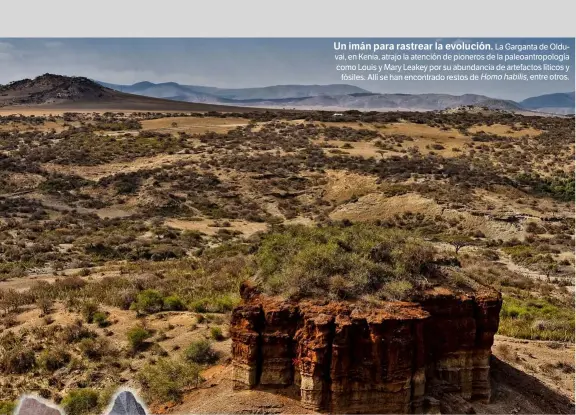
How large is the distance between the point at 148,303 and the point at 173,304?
31.1 inches

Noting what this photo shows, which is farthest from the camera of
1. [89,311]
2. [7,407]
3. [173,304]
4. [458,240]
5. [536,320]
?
[458,240]

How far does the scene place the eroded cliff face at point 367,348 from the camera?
28.2 ft

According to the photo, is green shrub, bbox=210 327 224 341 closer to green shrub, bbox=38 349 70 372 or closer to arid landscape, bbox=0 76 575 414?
arid landscape, bbox=0 76 575 414

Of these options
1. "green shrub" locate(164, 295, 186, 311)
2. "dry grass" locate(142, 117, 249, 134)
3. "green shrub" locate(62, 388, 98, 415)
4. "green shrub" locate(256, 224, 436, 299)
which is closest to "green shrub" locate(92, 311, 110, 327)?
"green shrub" locate(164, 295, 186, 311)

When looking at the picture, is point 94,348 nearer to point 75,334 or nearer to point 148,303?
point 75,334

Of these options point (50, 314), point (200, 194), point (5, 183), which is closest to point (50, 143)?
point (5, 183)

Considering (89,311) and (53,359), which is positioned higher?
(89,311)

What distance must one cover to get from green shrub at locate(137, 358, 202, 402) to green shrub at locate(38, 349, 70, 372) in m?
2.23

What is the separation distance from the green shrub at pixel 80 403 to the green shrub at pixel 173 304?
18.6 feet

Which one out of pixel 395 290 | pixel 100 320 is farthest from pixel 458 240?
pixel 395 290

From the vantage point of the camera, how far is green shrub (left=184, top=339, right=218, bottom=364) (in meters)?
12.6

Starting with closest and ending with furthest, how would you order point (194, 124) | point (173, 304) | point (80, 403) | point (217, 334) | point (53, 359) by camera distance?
point (80, 403) < point (53, 359) < point (217, 334) < point (173, 304) < point (194, 124)

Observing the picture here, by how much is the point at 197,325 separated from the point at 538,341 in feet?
33.1

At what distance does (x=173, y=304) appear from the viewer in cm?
1694
